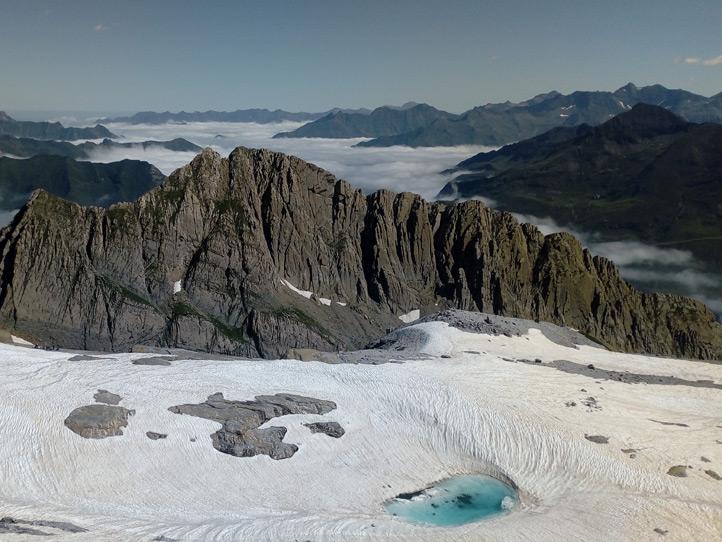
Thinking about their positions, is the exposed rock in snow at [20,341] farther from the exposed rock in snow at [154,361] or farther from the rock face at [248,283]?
the exposed rock in snow at [154,361]

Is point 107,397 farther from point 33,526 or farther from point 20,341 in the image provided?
point 20,341

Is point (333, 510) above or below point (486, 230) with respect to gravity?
below

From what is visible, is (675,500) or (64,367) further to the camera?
(64,367)

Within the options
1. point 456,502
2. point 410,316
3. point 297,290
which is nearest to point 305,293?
point 297,290

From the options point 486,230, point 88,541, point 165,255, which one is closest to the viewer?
point 88,541

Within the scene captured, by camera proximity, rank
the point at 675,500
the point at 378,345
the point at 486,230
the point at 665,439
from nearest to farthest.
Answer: the point at 675,500, the point at 665,439, the point at 378,345, the point at 486,230

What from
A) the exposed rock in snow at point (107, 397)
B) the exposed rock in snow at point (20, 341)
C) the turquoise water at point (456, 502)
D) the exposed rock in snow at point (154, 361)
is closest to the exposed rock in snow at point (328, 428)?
the turquoise water at point (456, 502)

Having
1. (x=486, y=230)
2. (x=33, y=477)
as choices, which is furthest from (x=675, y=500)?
(x=486, y=230)

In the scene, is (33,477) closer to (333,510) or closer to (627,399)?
(333,510)
